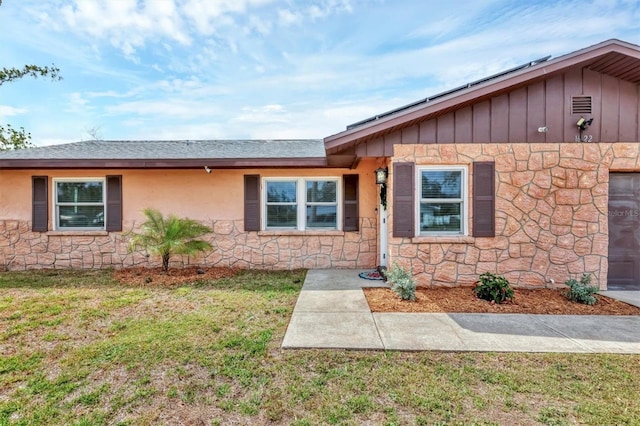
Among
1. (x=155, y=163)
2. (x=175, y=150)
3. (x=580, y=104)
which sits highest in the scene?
(x=580, y=104)

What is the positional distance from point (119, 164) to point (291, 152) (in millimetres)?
3950

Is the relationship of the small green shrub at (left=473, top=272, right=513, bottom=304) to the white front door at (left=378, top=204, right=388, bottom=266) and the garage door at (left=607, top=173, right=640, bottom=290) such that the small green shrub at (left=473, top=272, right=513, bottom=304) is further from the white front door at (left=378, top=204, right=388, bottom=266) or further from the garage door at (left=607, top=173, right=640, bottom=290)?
the garage door at (left=607, top=173, right=640, bottom=290)

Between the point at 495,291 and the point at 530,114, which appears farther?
the point at 530,114

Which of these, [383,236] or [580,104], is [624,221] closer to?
[580,104]

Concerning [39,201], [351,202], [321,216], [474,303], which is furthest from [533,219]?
[39,201]

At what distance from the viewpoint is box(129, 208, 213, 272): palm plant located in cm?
664

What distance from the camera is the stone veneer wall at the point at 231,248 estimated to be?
7.55m

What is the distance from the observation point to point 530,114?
226 inches

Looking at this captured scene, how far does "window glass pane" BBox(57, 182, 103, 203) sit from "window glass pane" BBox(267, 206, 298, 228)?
432 centimetres

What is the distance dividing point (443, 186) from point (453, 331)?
3.06 metres

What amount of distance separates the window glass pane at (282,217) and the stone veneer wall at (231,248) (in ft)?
0.99

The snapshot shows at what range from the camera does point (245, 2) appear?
24.4ft

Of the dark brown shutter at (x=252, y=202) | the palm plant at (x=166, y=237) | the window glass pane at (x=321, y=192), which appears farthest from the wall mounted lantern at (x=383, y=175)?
the palm plant at (x=166, y=237)

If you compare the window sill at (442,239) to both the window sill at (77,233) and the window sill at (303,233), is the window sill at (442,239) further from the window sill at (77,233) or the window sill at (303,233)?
the window sill at (77,233)
